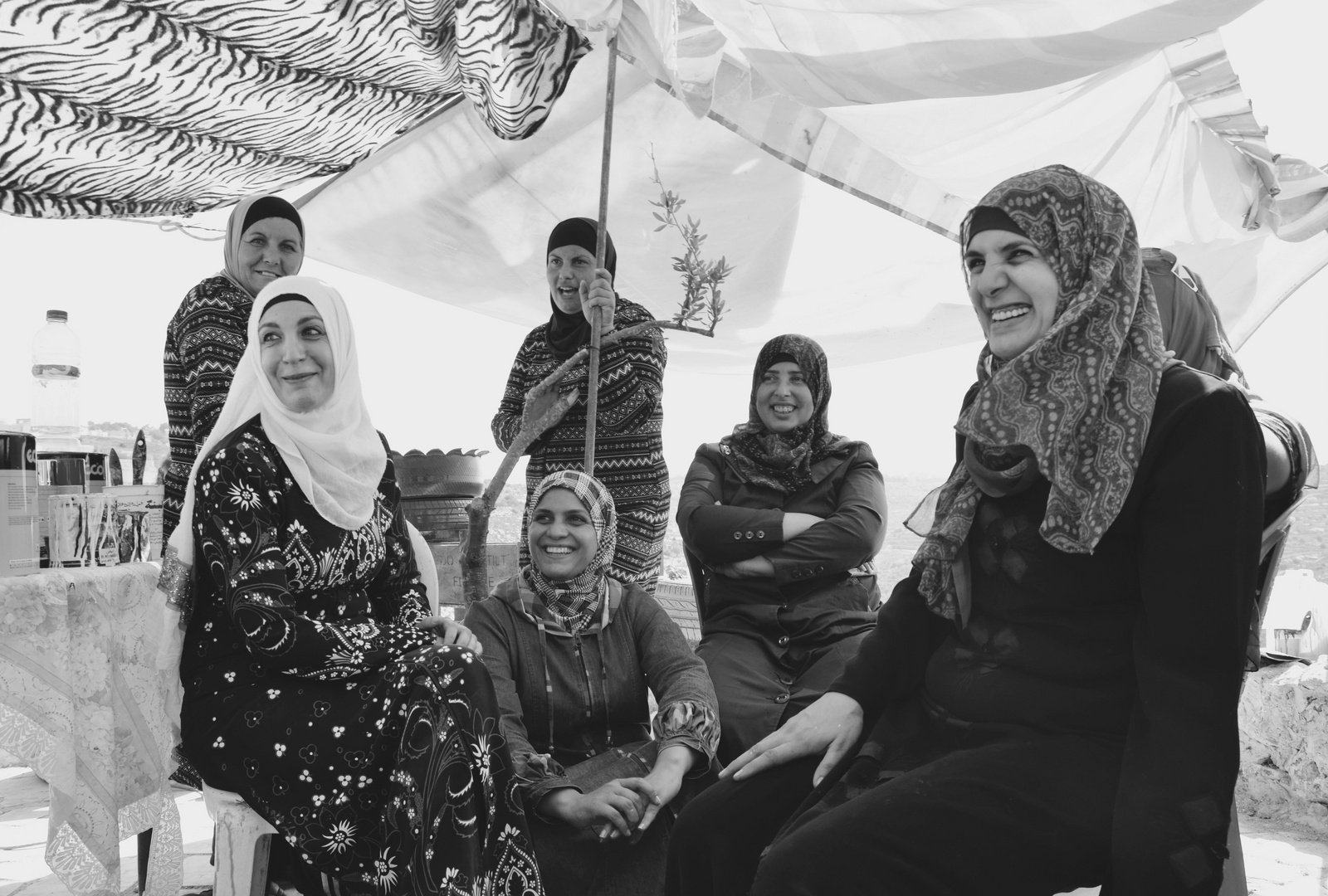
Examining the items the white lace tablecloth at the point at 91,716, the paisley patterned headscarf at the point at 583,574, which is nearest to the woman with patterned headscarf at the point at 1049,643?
the paisley patterned headscarf at the point at 583,574

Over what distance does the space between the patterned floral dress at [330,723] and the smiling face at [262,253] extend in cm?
94

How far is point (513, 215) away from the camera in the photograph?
5.04 metres

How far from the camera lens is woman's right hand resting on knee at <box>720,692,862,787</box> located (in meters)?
1.67

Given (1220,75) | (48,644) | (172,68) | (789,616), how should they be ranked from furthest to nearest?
1. (1220,75)
2. (172,68)
3. (789,616)
4. (48,644)

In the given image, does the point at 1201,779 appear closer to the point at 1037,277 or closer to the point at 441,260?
the point at 1037,277

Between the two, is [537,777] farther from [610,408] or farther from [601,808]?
[610,408]

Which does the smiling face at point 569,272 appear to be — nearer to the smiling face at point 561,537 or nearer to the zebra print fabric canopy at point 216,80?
the zebra print fabric canopy at point 216,80

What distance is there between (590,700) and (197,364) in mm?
1415

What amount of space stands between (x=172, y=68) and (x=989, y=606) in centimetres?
302

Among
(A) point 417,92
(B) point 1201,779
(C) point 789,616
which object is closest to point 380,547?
(C) point 789,616

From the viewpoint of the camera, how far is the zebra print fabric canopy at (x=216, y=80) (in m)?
2.91

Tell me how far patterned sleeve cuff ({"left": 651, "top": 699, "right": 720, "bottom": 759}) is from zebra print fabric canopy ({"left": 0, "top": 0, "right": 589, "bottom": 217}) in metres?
1.98

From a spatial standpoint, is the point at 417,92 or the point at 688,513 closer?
the point at 688,513

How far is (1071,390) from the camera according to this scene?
1491 mm
